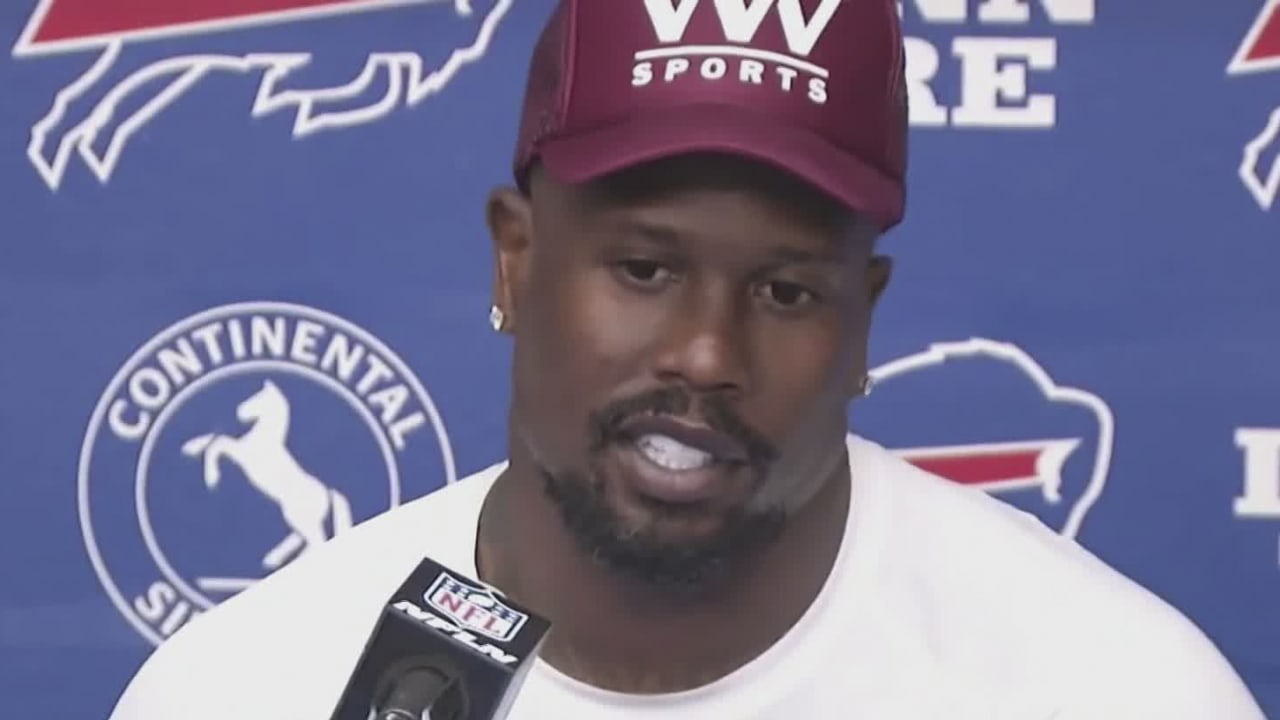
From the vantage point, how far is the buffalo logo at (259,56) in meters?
1.37

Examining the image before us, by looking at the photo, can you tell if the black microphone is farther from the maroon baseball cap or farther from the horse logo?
the horse logo

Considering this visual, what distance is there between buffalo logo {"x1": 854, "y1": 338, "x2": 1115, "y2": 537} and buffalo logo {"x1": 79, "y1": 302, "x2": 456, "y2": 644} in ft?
1.06

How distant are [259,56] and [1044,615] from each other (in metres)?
0.72

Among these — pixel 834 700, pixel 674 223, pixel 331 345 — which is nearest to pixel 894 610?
pixel 834 700

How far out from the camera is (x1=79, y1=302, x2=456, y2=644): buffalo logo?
1407mm

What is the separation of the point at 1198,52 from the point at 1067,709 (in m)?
0.62

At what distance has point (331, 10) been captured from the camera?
1377mm

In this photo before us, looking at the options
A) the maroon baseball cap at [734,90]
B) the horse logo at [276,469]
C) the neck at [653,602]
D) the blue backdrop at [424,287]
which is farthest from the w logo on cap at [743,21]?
the horse logo at [276,469]

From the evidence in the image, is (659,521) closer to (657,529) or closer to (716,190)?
(657,529)

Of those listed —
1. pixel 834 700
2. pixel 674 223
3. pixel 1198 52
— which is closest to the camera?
pixel 674 223

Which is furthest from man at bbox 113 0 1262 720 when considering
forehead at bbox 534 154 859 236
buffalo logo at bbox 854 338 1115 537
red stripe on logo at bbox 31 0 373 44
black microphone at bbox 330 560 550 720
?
red stripe on logo at bbox 31 0 373 44

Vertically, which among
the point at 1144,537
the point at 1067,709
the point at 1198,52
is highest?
the point at 1198,52

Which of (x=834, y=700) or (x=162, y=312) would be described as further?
(x=162, y=312)

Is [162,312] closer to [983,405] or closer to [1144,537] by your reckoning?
[983,405]
